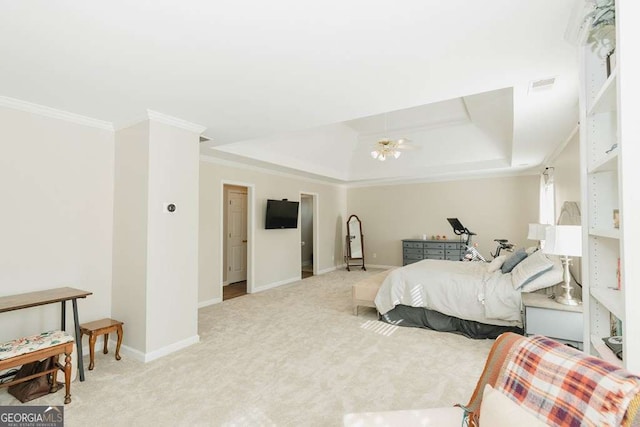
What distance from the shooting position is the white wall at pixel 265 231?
482 centimetres

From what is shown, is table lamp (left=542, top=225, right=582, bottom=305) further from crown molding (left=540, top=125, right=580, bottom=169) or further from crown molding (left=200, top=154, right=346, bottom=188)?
crown molding (left=200, top=154, right=346, bottom=188)

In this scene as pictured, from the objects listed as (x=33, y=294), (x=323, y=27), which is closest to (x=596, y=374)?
(x=323, y=27)

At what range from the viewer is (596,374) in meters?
0.91

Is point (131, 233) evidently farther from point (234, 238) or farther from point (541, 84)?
point (541, 84)

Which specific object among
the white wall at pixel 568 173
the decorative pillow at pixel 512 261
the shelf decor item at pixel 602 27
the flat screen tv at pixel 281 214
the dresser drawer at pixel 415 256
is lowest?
the dresser drawer at pixel 415 256

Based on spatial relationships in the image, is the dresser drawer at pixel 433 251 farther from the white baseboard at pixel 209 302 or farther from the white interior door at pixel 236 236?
the white baseboard at pixel 209 302

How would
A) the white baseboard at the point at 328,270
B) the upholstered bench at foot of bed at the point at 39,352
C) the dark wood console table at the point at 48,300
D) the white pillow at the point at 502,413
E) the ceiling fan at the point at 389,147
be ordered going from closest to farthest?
the white pillow at the point at 502,413
the upholstered bench at foot of bed at the point at 39,352
the dark wood console table at the point at 48,300
the ceiling fan at the point at 389,147
the white baseboard at the point at 328,270

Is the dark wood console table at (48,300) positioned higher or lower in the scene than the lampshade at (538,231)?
lower

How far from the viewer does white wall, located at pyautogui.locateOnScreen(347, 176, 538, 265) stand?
6.46 metres

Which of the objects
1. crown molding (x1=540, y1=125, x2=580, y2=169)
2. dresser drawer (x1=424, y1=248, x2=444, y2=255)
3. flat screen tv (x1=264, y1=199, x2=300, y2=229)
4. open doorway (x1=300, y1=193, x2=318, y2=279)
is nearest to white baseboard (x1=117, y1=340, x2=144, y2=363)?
flat screen tv (x1=264, y1=199, x2=300, y2=229)

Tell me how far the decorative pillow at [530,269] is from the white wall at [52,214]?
4264 mm

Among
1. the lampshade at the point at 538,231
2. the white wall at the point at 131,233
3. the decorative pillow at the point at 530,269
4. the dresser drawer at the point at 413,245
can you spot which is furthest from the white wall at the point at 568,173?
the white wall at the point at 131,233

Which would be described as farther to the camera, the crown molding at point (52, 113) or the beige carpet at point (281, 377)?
the crown molding at point (52, 113)

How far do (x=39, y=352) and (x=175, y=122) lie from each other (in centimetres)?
218
